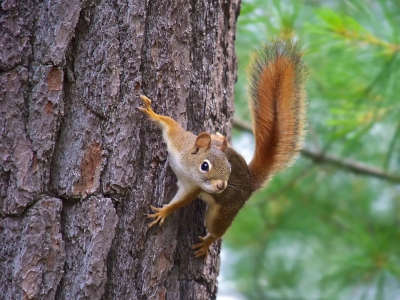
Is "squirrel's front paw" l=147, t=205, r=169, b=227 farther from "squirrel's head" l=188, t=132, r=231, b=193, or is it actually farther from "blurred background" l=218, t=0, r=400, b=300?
"blurred background" l=218, t=0, r=400, b=300

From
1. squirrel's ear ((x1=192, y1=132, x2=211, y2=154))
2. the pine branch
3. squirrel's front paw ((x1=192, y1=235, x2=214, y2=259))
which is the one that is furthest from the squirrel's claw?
the pine branch

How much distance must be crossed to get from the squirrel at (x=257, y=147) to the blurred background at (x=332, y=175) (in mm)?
862

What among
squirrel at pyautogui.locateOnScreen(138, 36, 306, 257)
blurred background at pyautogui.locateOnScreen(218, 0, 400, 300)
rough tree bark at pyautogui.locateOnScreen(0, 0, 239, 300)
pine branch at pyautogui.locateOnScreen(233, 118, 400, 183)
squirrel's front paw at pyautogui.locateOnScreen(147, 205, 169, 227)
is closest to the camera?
rough tree bark at pyautogui.locateOnScreen(0, 0, 239, 300)

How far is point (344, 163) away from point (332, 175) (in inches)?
12.9

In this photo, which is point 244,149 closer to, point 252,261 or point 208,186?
point 252,261

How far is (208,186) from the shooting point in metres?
1.72

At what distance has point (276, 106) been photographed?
188cm

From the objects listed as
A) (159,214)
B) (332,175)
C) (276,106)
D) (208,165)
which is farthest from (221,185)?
(332,175)

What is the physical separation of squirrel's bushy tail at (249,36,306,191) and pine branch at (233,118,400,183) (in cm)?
131

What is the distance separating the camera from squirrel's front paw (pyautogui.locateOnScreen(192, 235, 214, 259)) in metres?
1.68

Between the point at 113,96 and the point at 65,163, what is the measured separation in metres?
0.22

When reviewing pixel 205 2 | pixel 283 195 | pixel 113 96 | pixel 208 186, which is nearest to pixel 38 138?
pixel 113 96

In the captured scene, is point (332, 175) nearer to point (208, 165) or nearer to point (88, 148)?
point (208, 165)

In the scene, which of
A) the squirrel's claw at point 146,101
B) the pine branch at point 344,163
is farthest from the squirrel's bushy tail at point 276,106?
the pine branch at point 344,163
